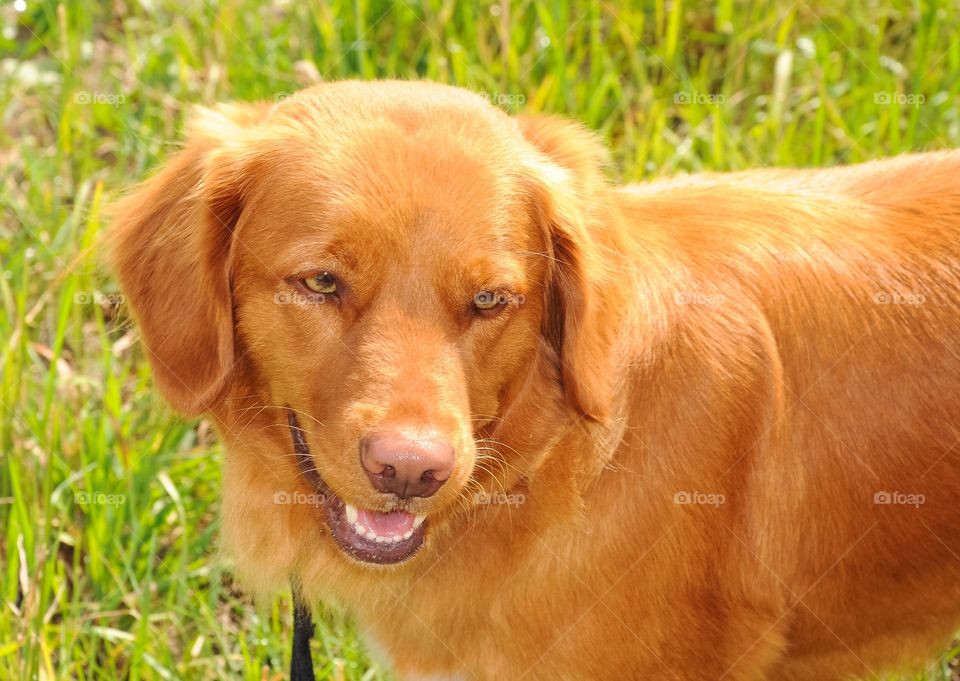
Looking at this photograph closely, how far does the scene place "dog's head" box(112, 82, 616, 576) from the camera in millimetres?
2742

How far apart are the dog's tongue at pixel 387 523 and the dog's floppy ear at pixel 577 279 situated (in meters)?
0.53

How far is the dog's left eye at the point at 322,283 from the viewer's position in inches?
109

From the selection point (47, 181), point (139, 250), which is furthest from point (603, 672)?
point (47, 181)

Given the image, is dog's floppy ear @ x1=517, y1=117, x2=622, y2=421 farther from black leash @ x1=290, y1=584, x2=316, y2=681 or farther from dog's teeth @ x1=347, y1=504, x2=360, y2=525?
black leash @ x1=290, y1=584, x2=316, y2=681

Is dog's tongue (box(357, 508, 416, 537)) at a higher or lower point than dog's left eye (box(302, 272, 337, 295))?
lower

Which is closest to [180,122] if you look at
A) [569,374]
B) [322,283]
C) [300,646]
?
[300,646]

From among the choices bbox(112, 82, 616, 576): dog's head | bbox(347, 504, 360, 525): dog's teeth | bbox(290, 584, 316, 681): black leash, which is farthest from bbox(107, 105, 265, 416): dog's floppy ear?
bbox(290, 584, 316, 681): black leash

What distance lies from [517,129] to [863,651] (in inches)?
73.6

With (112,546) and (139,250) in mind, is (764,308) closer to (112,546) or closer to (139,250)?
(139,250)

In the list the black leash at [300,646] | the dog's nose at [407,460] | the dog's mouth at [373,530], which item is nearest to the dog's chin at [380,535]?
the dog's mouth at [373,530]

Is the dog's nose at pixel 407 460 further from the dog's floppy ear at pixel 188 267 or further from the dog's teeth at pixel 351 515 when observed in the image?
the dog's floppy ear at pixel 188 267

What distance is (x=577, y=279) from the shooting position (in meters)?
3.05

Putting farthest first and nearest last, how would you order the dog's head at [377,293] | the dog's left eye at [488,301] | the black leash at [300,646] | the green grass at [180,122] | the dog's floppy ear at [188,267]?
the green grass at [180,122], the black leash at [300,646], the dog's floppy ear at [188,267], the dog's left eye at [488,301], the dog's head at [377,293]

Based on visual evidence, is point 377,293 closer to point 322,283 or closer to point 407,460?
point 322,283
